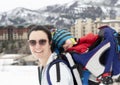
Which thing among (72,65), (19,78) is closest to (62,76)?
(72,65)

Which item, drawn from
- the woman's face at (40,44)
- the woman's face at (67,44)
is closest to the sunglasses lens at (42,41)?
the woman's face at (40,44)

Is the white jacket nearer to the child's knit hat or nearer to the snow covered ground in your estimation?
the child's knit hat

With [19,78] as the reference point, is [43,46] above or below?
above

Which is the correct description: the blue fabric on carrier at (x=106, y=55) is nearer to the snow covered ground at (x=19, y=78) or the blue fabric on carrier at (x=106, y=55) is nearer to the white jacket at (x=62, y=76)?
the white jacket at (x=62, y=76)

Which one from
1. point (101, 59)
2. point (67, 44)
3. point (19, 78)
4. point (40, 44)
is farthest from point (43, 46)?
point (19, 78)

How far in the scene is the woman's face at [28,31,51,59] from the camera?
163 cm

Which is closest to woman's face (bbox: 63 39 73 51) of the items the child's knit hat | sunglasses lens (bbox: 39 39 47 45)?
the child's knit hat

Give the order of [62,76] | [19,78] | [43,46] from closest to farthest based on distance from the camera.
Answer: [62,76] → [43,46] → [19,78]

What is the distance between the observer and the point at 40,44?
1.63 metres

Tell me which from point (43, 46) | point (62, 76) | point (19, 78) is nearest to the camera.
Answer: point (62, 76)

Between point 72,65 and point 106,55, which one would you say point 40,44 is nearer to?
point 72,65

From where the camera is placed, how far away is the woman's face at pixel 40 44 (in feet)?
5.35

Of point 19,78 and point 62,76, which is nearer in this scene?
point 62,76

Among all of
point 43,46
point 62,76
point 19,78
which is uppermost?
point 43,46
